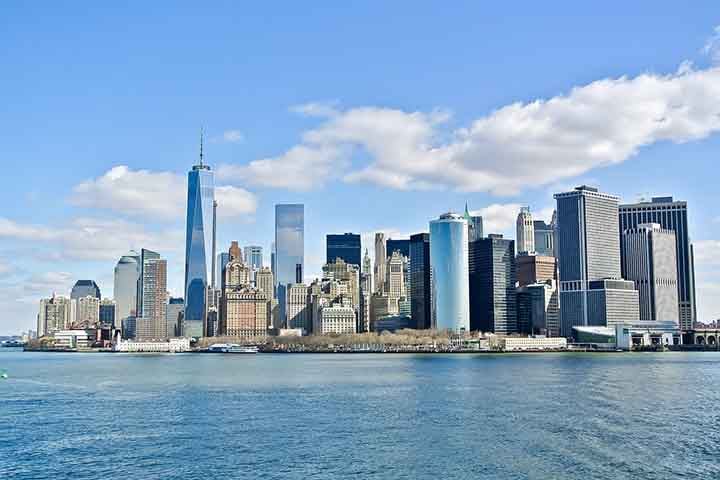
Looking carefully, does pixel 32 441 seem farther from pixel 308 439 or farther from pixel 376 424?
pixel 376 424

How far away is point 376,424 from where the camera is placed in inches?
2650

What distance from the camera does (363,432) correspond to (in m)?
63.0

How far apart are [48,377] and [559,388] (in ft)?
261

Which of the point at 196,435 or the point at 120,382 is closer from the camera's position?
the point at 196,435

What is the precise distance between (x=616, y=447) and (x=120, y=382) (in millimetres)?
81121

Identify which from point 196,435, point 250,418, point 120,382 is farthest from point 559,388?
point 120,382

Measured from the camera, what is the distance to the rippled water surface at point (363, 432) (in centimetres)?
5000

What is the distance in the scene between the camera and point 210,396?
92688 millimetres

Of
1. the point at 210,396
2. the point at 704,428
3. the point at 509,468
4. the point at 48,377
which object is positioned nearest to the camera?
the point at 509,468

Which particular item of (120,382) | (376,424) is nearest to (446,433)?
(376,424)

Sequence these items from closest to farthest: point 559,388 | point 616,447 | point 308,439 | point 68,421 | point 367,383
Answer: point 616,447
point 308,439
point 68,421
point 559,388
point 367,383

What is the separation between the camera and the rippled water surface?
50.0m

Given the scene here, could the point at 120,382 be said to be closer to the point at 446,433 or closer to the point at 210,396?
the point at 210,396

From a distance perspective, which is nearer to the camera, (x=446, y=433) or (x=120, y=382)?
(x=446, y=433)
